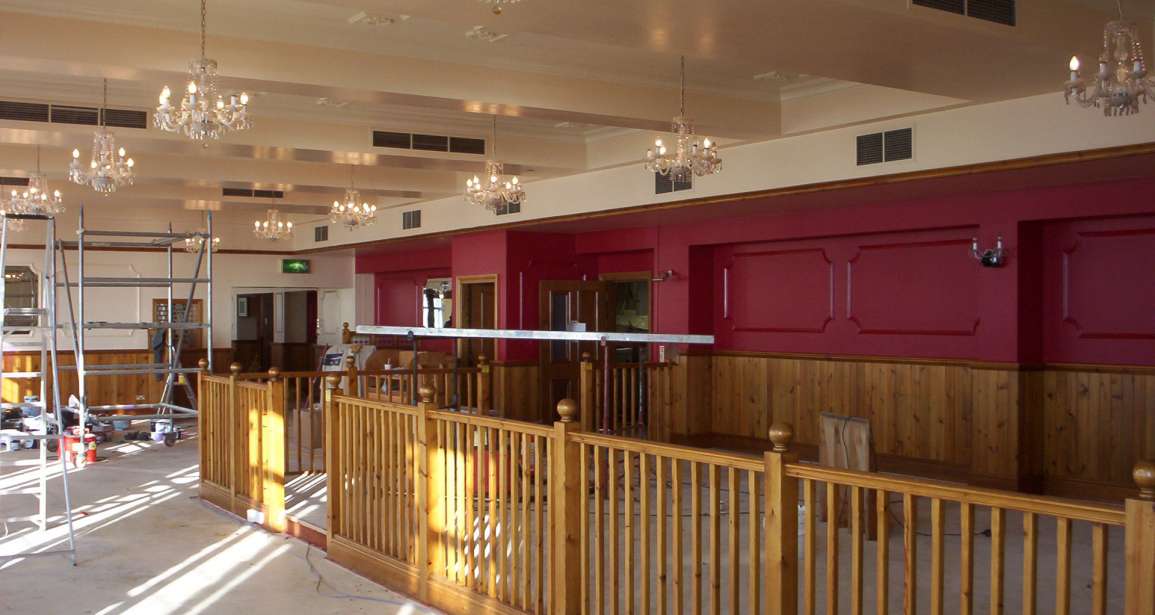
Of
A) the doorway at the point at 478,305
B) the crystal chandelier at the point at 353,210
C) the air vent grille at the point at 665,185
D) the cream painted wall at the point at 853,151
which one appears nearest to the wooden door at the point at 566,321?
the doorway at the point at 478,305

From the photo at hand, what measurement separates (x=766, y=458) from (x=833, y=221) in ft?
21.7

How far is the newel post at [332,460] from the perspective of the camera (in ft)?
19.1

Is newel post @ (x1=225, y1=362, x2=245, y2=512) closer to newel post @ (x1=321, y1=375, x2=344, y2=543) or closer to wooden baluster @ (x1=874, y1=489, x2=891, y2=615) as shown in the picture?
newel post @ (x1=321, y1=375, x2=344, y2=543)

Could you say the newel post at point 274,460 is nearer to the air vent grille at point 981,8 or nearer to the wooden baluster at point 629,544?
the wooden baluster at point 629,544

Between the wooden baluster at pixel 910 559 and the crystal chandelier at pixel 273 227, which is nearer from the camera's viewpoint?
the wooden baluster at pixel 910 559

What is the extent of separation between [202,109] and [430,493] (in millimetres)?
2413

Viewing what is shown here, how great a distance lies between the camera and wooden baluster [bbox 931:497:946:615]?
282 centimetres

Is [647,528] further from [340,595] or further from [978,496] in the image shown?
[340,595]

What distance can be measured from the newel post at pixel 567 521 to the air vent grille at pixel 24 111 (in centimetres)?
580

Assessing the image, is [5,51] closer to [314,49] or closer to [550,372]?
[314,49]

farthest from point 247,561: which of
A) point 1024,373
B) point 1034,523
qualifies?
point 1024,373

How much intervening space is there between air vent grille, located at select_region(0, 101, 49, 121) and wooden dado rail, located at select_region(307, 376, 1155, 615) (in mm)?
3841

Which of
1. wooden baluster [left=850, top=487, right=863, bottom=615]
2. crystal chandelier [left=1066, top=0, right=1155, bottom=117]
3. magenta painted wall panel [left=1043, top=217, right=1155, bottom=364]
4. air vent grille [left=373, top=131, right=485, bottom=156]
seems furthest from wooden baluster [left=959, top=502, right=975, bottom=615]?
air vent grille [left=373, top=131, right=485, bottom=156]

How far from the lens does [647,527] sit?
3.92m
